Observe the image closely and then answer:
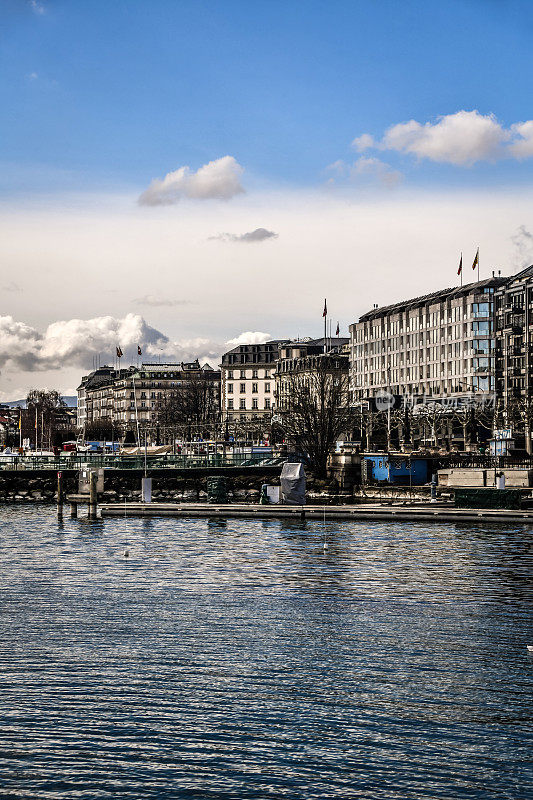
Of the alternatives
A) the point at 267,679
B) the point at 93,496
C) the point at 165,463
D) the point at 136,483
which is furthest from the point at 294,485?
the point at 267,679

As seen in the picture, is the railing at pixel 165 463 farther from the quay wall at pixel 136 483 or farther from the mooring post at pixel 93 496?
the mooring post at pixel 93 496

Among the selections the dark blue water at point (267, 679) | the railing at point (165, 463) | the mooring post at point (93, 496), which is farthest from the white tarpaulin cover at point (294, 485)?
the dark blue water at point (267, 679)

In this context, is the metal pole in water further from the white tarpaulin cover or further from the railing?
the railing

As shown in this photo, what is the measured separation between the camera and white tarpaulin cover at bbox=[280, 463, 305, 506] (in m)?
106

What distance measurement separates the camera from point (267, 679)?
3603cm

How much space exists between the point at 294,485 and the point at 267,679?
2777 inches

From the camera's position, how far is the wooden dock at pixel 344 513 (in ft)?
303

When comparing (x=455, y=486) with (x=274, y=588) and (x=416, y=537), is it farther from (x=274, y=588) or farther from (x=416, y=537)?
(x=274, y=588)

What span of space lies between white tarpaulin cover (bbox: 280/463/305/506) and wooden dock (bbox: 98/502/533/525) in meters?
2.62

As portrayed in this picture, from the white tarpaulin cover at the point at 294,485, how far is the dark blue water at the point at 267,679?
3895cm

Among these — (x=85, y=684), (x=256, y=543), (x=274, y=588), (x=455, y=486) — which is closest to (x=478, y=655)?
(x=85, y=684)

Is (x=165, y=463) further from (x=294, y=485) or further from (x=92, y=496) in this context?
(x=294, y=485)

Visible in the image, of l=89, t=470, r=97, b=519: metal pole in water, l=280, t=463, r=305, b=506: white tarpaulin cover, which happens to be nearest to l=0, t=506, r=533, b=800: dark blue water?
l=89, t=470, r=97, b=519: metal pole in water

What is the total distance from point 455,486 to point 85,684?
3767 inches
